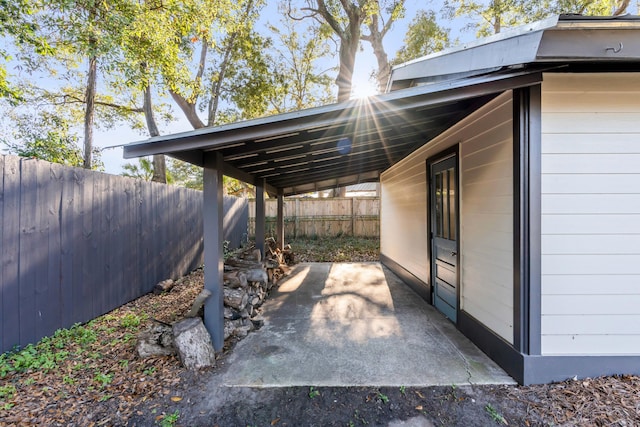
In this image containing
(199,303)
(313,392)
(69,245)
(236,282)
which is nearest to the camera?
(313,392)

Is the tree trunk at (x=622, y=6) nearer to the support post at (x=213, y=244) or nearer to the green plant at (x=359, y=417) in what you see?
the support post at (x=213, y=244)

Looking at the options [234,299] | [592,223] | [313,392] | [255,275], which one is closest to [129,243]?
[255,275]

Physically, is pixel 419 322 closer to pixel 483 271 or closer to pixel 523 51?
pixel 483 271

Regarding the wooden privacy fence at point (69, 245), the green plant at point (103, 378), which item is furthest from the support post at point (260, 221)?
the green plant at point (103, 378)

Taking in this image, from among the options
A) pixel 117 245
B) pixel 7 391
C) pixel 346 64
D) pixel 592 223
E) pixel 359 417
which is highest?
pixel 346 64

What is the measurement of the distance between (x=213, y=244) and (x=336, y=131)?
73.3 inches

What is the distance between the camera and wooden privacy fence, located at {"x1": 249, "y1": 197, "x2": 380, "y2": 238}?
10.3 m

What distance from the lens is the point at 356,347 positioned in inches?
115

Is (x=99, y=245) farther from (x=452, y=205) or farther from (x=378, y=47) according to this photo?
(x=378, y=47)

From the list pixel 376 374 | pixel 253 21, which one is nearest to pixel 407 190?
pixel 376 374

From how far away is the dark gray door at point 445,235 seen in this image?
11.5ft

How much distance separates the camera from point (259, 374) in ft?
8.01

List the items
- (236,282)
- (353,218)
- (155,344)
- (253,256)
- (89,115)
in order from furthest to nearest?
(353,218)
(89,115)
(253,256)
(236,282)
(155,344)

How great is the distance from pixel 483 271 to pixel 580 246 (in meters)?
0.84
